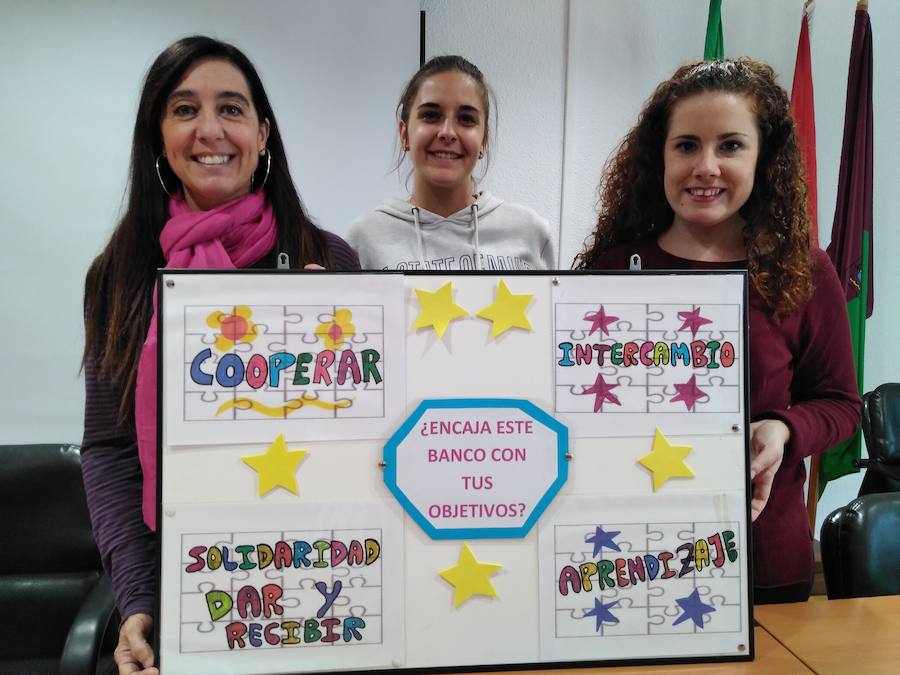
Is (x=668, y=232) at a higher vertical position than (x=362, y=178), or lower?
lower

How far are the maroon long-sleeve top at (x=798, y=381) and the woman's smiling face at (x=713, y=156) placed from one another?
0.10m

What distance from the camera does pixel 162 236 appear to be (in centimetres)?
98

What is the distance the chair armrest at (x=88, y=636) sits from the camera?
125cm

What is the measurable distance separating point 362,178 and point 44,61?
1.03m

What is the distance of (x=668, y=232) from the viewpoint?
114 centimetres

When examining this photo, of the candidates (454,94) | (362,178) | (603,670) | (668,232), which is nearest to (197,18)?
(362,178)

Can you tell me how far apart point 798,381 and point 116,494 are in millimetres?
1081

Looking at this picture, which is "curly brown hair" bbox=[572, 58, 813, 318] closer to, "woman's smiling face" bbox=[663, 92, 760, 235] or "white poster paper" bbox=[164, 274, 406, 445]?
"woman's smiling face" bbox=[663, 92, 760, 235]

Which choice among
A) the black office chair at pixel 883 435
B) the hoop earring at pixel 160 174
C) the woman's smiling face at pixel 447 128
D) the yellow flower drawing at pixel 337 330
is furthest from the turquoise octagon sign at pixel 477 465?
the black office chair at pixel 883 435

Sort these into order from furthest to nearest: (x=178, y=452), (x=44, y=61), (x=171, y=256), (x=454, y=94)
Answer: (x=44, y=61), (x=454, y=94), (x=171, y=256), (x=178, y=452)

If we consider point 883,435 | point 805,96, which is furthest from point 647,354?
point 805,96

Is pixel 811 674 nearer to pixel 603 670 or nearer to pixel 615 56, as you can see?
pixel 603 670

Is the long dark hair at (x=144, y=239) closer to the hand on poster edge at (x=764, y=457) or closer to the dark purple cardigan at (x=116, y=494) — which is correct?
the dark purple cardigan at (x=116, y=494)

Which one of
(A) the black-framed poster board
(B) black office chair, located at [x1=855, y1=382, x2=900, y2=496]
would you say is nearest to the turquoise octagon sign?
(A) the black-framed poster board
